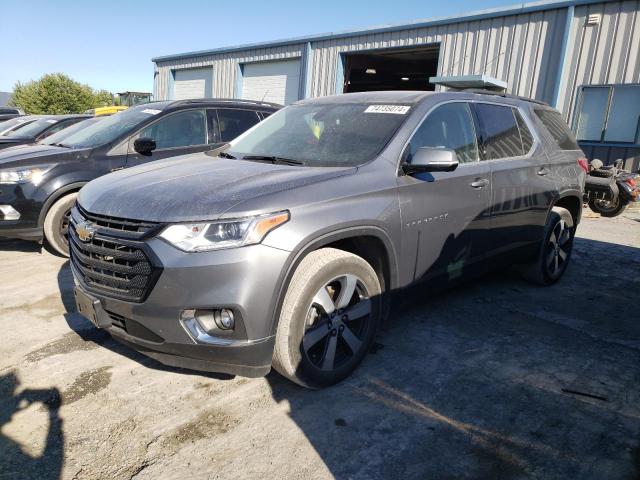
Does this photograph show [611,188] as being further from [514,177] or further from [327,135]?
[327,135]

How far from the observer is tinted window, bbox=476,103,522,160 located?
152 inches

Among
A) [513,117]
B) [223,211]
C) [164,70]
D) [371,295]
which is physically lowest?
[371,295]

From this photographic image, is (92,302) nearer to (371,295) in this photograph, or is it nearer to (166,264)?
(166,264)

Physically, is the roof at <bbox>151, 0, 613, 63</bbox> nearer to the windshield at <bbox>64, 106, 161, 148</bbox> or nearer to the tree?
the windshield at <bbox>64, 106, 161, 148</bbox>

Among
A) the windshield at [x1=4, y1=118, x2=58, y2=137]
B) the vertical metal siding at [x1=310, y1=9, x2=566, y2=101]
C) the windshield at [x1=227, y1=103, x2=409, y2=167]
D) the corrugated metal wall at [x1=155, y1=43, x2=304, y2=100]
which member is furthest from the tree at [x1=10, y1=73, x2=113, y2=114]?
the windshield at [x1=227, y1=103, x2=409, y2=167]

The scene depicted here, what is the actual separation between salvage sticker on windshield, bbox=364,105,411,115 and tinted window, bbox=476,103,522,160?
85cm

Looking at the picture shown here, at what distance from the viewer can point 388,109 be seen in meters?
3.39

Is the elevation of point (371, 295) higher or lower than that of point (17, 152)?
lower

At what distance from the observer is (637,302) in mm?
4641

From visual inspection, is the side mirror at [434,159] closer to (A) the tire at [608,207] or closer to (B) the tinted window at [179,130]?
(B) the tinted window at [179,130]

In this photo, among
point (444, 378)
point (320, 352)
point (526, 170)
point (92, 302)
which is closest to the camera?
point (92, 302)

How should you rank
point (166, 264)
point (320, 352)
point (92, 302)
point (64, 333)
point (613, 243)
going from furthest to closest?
point (613, 243) < point (64, 333) < point (320, 352) < point (92, 302) < point (166, 264)

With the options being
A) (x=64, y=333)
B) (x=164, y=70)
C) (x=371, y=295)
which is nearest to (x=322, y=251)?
(x=371, y=295)

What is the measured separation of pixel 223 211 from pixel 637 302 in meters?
4.29
